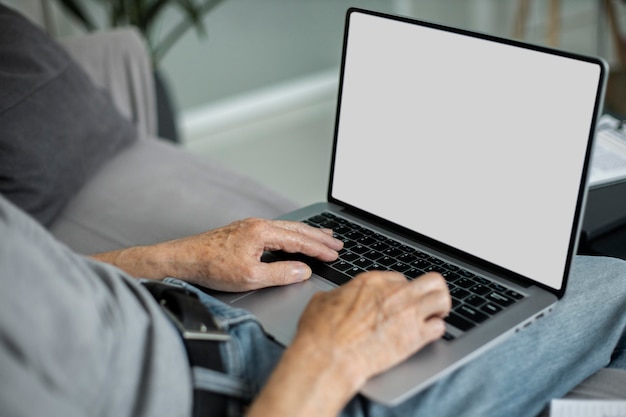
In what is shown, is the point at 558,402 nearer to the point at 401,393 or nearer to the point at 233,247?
the point at 401,393

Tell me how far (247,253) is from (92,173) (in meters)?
0.72

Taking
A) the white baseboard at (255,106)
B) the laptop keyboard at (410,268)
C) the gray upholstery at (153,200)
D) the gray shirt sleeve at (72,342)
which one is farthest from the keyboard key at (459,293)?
the white baseboard at (255,106)

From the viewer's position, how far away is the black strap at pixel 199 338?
0.81 metres

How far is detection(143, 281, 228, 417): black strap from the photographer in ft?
2.66

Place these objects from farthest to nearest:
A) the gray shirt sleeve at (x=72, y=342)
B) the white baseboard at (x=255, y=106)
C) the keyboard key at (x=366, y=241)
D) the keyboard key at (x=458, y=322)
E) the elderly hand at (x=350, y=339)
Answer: the white baseboard at (x=255, y=106) → the keyboard key at (x=366, y=241) → the keyboard key at (x=458, y=322) → the elderly hand at (x=350, y=339) → the gray shirt sleeve at (x=72, y=342)

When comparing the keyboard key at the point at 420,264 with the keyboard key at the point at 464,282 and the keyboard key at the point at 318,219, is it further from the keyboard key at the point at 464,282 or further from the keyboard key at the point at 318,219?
the keyboard key at the point at 318,219

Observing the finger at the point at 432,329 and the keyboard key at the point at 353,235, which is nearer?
the finger at the point at 432,329

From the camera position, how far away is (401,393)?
80cm

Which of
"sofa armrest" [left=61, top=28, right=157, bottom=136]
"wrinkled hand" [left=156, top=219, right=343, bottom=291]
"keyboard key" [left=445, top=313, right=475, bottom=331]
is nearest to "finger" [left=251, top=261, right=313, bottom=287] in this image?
"wrinkled hand" [left=156, top=219, right=343, bottom=291]

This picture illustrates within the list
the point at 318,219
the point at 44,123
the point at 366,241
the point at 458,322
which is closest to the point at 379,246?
the point at 366,241

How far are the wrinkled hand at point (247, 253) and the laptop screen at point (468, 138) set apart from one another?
0.49ft

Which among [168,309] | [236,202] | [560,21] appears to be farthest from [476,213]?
[560,21]

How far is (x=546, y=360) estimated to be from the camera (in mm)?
922

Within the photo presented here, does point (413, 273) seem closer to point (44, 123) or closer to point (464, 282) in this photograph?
point (464, 282)
